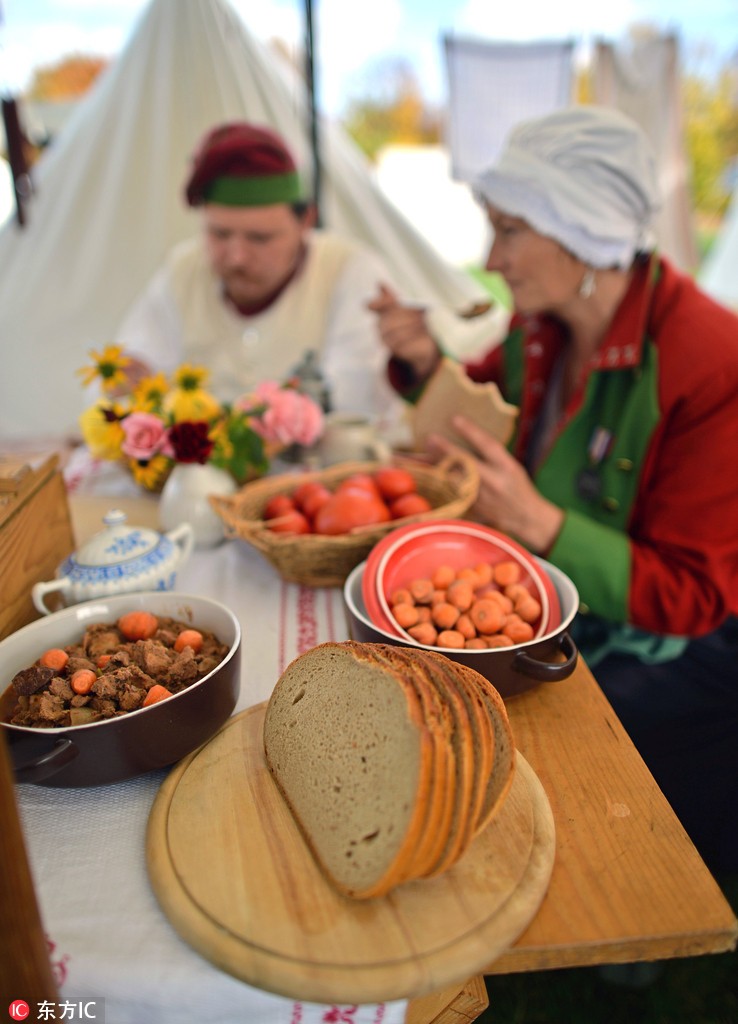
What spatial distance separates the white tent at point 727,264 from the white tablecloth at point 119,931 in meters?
6.24

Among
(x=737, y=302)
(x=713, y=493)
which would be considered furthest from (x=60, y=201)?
(x=737, y=302)

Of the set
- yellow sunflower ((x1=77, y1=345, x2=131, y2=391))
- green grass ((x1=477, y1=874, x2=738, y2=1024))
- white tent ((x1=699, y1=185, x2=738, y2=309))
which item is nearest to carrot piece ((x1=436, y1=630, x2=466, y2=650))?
yellow sunflower ((x1=77, y1=345, x2=131, y2=391))

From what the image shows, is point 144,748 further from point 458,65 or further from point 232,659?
point 458,65

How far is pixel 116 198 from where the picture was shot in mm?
3320

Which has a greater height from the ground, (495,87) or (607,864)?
(495,87)

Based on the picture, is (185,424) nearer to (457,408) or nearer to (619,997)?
(457,408)

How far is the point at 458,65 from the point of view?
325 centimetres

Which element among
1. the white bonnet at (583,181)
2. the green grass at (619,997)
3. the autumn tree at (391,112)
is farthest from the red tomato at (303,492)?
the autumn tree at (391,112)

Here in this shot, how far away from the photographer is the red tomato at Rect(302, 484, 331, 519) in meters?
1.08

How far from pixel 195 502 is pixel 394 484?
0.33m

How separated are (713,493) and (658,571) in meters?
0.17

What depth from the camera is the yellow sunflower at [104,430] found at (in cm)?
112

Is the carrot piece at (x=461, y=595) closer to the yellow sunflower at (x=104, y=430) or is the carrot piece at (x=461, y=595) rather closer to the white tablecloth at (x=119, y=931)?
the white tablecloth at (x=119, y=931)

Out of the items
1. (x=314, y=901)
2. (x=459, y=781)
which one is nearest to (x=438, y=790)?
(x=459, y=781)
